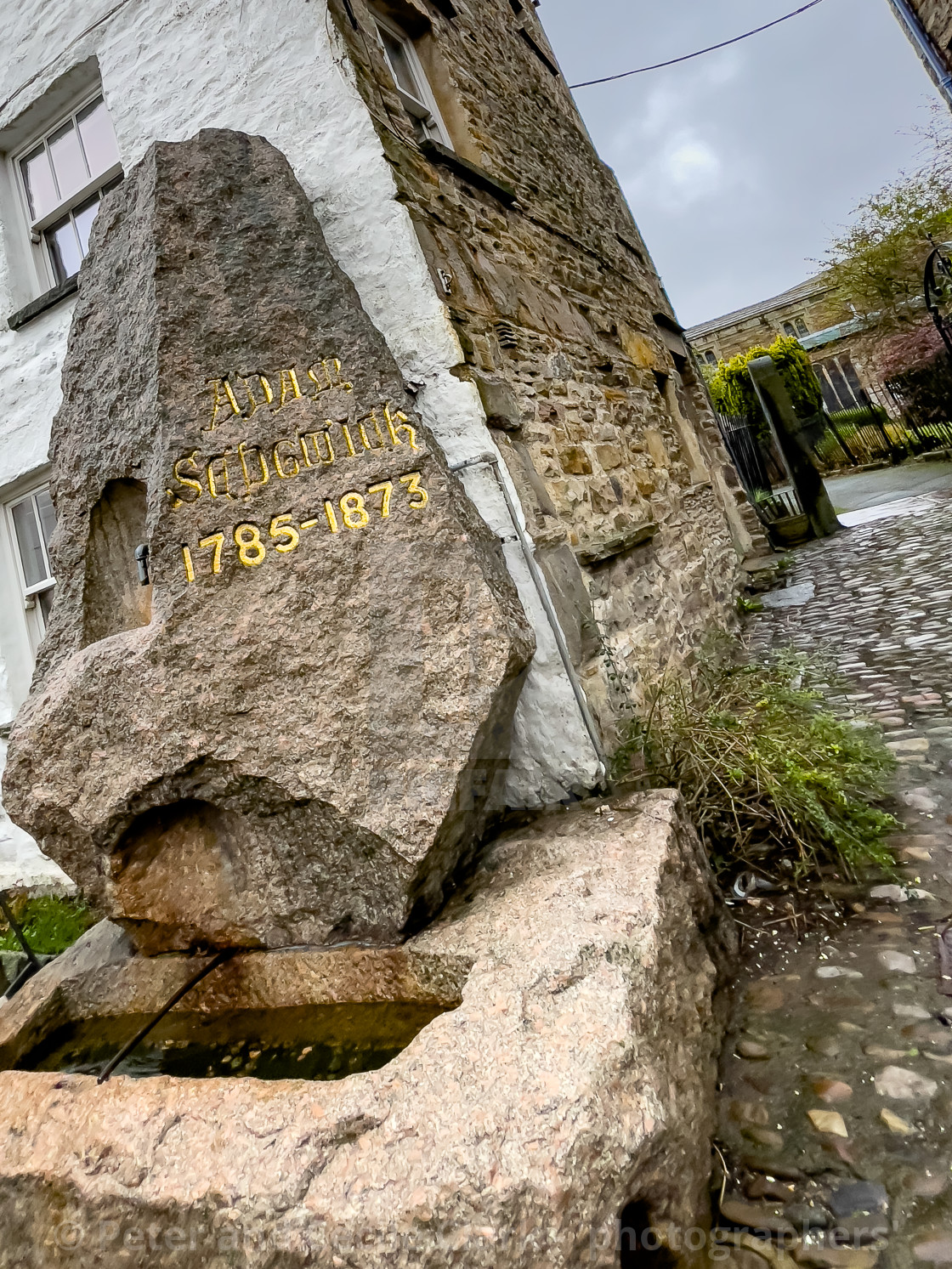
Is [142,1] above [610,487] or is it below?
above

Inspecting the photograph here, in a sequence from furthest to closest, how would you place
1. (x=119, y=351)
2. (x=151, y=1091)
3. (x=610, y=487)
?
1. (x=610, y=487)
2. (x=119, y=351)
3. (x=151, y=1091)

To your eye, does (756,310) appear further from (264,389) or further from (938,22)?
(264,389)

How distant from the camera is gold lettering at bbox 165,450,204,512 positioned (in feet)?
7.02

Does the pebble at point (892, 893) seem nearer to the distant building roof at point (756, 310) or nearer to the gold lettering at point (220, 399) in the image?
the gold lettering at point (220, 399)

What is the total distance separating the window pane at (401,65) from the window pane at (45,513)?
3.14 m

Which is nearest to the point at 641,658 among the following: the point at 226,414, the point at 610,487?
the point at 610,487

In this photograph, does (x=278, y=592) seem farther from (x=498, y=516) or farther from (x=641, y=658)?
(x=641, y=658)

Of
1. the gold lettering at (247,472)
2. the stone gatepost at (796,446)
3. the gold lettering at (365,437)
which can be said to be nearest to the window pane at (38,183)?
the gold lettering at (247,472)

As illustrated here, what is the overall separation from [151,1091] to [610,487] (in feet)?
10.0

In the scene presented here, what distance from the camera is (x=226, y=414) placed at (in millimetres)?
2209

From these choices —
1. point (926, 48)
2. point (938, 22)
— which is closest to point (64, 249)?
point (938, 22)

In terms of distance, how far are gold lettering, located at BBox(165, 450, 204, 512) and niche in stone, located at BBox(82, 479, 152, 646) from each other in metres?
0.43

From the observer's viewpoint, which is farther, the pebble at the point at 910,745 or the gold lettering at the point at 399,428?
the pebble at the point at 910,745

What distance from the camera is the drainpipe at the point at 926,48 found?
494cm
